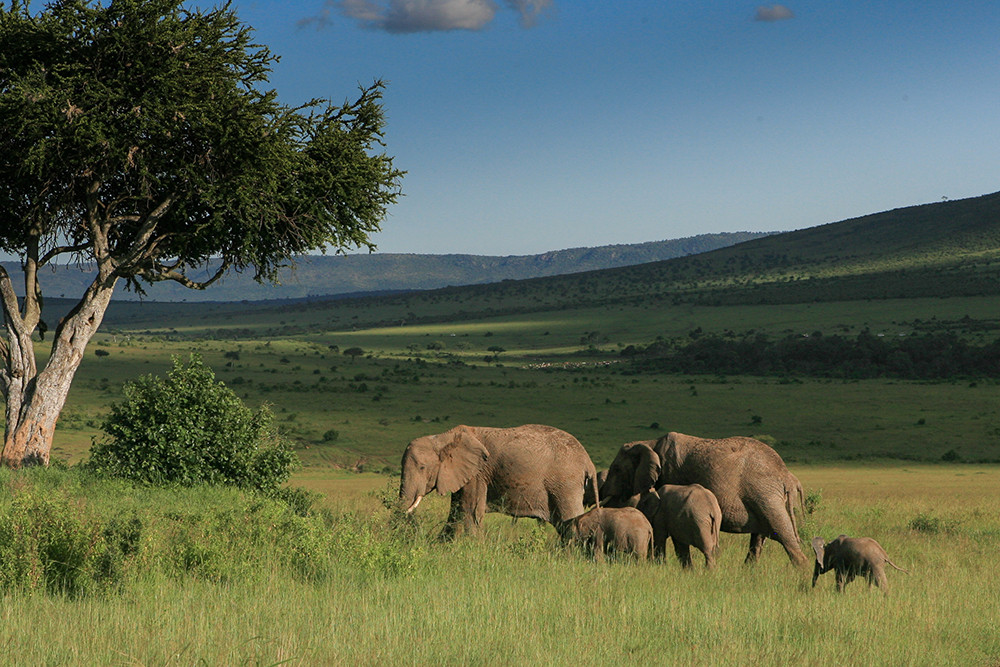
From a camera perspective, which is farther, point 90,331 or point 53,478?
point 90,331

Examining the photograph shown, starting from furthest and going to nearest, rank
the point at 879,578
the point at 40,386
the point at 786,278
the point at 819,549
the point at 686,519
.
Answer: the point at 786,278
the point at 40,386
the point at 686,519
the point at 819,549
the point at 879,578

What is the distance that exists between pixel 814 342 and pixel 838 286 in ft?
158

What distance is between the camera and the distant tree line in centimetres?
7025

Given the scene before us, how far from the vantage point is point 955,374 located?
226ft

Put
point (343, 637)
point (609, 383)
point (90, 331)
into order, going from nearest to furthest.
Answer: point (343, 637) → point (90, 331) → point (609, 383)

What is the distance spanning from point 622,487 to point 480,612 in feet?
22.0

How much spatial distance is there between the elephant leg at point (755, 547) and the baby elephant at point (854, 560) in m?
2.59

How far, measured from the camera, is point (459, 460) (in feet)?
48.5

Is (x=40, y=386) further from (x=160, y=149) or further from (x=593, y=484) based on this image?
(x=593, y=484)

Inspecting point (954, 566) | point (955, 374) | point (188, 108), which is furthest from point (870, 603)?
point (955, 374)

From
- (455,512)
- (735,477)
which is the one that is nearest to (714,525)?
(735,477)

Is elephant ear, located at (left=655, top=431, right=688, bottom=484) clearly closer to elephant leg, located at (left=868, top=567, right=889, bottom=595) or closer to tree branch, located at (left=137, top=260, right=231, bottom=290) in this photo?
elephant leg, located at (left=868, top=567, right=889, bottom=595)

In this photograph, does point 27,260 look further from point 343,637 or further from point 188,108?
point 343,637

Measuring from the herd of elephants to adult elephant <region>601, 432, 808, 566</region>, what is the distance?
1 centimetres
